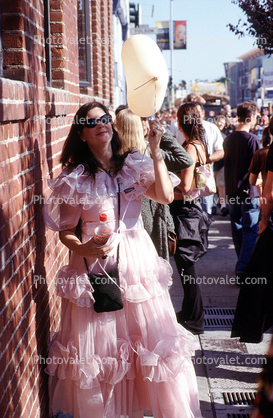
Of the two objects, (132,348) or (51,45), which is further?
(51,45)

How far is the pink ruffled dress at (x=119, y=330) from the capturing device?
2.77 metres

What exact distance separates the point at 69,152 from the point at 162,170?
1.97ft

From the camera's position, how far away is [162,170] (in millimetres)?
2863

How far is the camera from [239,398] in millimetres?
3562

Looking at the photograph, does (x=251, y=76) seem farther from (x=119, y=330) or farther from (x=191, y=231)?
(x=119, y=330)

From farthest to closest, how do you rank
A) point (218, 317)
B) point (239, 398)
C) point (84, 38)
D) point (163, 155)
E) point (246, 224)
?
point (84, 38)
point (246, 224)
point (218, 317)
point (163, 155)
point (239, 398)

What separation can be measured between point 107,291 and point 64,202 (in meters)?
0.56

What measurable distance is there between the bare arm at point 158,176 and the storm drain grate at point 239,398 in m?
1.64

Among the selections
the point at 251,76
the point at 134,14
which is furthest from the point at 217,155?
the point at 251,76

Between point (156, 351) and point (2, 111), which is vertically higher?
point (2, 111)

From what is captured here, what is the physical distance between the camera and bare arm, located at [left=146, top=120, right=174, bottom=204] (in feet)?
9.36

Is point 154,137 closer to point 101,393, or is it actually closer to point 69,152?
point 69,152

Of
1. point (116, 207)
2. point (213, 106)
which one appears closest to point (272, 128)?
point (116, 207)

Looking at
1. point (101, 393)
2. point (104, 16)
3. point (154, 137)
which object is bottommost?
point (101, 393)
